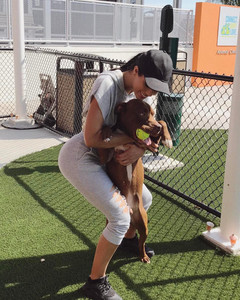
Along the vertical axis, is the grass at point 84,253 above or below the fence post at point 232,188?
below

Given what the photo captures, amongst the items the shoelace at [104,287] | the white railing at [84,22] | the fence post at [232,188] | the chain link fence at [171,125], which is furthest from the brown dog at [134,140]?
the white railing at [84,22]

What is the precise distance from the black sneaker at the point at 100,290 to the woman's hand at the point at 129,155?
29.7 inches

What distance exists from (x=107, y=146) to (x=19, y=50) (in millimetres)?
5059

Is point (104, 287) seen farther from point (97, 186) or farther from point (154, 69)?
point (154, 69)

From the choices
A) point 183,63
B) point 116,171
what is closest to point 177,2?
point 183,63

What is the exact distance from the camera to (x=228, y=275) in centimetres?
300

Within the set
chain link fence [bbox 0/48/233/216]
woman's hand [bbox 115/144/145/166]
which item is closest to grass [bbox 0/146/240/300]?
chain link fence [bbox 0/48/233/216]

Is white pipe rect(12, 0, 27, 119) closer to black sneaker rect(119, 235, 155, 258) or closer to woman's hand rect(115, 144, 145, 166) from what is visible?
black sneaker rect(119, 235, 155, 258)

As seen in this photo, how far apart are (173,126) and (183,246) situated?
2.40 metres

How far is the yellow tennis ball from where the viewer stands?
2.39 metres

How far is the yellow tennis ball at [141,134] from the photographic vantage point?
2.39 metres

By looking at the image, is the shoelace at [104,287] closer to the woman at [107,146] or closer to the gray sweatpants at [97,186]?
the woman at [107,146]

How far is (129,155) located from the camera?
2.53 meters

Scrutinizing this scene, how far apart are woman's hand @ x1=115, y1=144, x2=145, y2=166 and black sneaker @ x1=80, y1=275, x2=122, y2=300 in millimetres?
754
